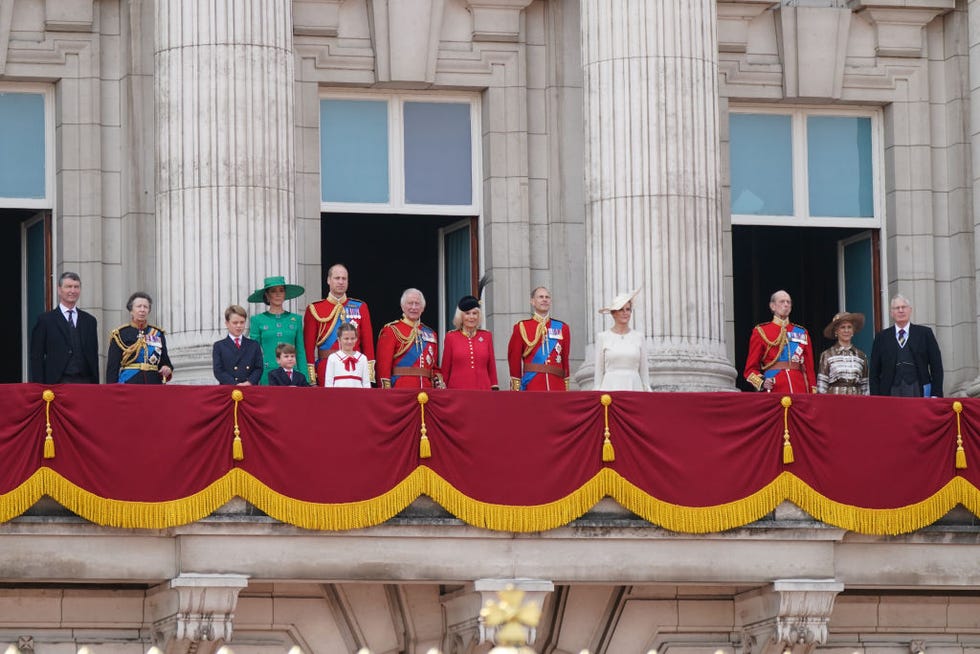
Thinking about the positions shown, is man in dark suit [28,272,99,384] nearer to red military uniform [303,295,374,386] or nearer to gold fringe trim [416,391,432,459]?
red military uniform [303,295,374,386]

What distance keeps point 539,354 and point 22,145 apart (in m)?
7.73

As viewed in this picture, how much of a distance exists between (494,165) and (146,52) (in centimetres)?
481

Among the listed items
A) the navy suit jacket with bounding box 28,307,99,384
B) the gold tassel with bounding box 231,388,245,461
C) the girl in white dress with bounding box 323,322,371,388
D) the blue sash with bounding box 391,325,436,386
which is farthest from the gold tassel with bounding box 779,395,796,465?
the navy suit jacket with bounding box 28,307,99,384

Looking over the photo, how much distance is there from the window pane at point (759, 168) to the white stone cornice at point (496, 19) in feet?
10.9

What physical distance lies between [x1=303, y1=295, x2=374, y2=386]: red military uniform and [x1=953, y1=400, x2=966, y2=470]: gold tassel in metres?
6.66

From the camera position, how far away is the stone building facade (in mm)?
29672

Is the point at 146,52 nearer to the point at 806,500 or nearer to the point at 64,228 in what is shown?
the point at 64,228

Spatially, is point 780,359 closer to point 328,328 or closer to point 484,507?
point 484,507

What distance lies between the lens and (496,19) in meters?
36.3

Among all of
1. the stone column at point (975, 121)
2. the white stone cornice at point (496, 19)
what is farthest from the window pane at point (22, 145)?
the stone column at point (975, 121)

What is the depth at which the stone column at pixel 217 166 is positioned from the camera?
1266 inches

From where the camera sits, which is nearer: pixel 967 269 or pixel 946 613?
pixel 946 613

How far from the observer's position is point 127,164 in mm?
34938

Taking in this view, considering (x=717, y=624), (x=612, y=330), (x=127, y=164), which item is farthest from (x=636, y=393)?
(x=127, y=164)
